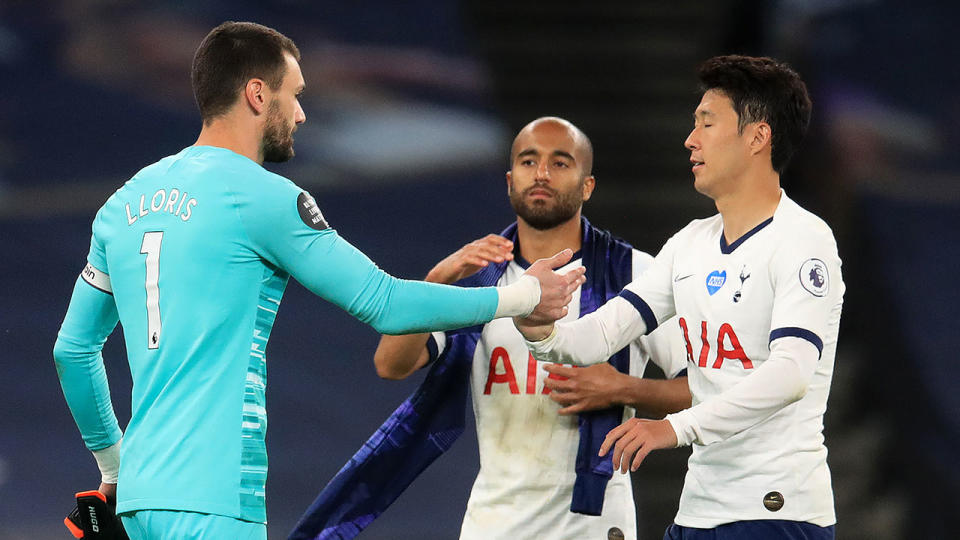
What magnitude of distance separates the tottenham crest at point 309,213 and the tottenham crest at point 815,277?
1.25 m

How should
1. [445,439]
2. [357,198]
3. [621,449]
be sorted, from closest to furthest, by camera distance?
[621,449] → [445,439] → [357,198]

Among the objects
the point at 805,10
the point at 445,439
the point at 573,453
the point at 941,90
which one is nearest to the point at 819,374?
the point at 573,453

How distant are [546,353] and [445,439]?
895mm

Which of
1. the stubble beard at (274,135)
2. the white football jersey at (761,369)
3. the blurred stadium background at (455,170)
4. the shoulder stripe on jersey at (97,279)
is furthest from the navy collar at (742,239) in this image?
the blurred stadium background at (455,170)

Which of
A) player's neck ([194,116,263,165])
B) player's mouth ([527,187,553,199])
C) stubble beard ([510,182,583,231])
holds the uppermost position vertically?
player's mouth ([527,187,553,199])

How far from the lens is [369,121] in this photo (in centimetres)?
795

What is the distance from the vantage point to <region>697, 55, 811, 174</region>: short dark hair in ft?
11.6

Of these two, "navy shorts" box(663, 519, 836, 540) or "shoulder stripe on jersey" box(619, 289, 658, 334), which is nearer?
"navy shorts" box(663, 519, 836, 540)

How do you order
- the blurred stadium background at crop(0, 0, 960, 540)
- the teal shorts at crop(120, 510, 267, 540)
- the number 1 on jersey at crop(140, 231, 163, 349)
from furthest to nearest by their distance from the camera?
1. the blurred stadium background at crop(0, 0, 960, 540)
2. the number 1 on jersey at crop(140, 231, 163, 349)
3. the teal shorts at crop(120, 510, 267, 540)

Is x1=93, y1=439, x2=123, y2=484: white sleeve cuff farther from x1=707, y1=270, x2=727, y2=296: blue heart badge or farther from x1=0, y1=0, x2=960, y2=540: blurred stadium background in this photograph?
x1=0, y1=0, x2=960, y2=540: blurred stadium background

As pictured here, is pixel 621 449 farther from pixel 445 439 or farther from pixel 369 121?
pixel 369 121

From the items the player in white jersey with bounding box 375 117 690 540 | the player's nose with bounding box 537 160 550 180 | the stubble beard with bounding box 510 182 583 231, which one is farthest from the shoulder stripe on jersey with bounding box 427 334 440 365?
the player's nose with bounding box 537 160 550 180

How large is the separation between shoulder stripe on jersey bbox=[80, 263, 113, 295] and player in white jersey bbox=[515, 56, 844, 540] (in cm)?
115

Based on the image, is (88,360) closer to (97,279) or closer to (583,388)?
(97,279)
